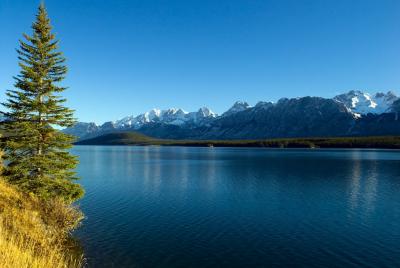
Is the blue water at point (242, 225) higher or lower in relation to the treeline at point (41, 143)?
lower

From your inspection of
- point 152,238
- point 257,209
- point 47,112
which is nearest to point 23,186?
point 47,112

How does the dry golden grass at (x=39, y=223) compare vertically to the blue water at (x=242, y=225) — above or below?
above

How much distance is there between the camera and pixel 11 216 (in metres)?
21.7

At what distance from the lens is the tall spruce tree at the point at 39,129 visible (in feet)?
101

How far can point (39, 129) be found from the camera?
106ft

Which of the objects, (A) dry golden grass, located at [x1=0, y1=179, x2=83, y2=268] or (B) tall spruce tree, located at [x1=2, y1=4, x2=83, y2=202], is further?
(B) tall spruce tree, located at [x1=2, y1=4, x2=83, y2=202]

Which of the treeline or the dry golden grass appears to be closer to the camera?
the dry golden grass

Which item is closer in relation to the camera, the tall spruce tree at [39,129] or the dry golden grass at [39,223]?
the dry golden grass at [39,223]

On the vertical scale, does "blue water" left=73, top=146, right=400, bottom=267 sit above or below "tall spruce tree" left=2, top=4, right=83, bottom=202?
below

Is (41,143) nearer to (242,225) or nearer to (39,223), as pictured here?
(39,223)

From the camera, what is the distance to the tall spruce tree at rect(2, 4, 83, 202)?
Result: 30812mm

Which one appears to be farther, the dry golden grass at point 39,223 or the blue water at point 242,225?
the blue water at point 242,225

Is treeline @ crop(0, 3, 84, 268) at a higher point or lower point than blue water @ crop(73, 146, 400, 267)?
higher

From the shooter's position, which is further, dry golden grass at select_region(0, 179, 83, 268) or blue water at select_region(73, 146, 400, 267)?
blue water at select_region(73, 146, 400, 267)
